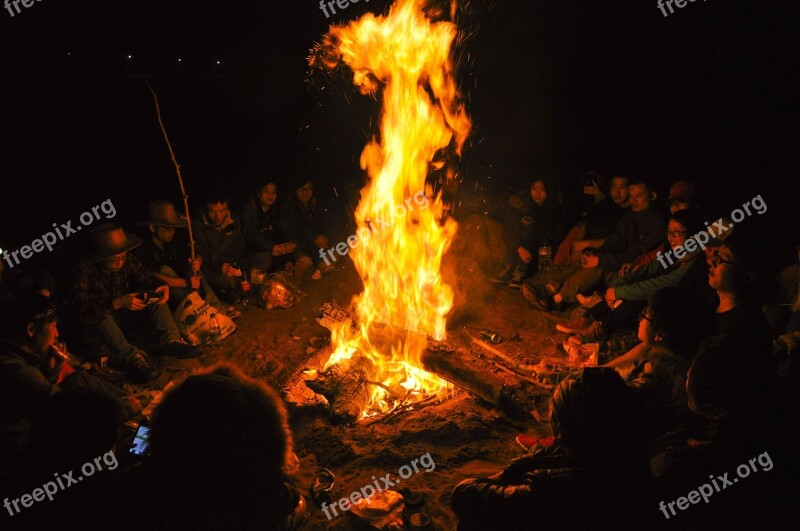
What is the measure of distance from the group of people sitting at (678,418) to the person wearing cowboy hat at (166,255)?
5.83m

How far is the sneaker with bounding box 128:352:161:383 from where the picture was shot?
6.63 m

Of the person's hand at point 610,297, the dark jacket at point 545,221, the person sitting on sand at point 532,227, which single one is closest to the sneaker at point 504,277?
the person sitting on sand at point 532,227

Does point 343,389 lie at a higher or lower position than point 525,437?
higher

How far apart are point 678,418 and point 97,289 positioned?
731 centimetres

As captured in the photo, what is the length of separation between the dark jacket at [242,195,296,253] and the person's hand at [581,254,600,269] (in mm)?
5697

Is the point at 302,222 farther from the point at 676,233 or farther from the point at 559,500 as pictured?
the point at 559,500

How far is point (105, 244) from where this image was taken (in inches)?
268

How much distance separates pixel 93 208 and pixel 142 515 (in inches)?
395

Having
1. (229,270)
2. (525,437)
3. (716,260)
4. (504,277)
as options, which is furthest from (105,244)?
(716,260)

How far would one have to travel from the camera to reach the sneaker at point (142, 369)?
21.8ft

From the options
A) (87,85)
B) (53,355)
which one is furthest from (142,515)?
(87,85)

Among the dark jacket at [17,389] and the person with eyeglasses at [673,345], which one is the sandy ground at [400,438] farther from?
the dark jacket at [17,389]

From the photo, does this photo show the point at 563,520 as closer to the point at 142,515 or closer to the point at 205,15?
the point at 142,515

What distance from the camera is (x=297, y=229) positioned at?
1012 centimetres
